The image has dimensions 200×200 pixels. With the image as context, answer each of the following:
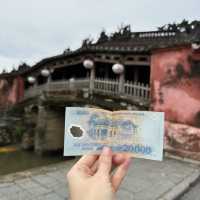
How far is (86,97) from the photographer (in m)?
9.35

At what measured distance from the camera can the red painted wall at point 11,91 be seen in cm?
1734

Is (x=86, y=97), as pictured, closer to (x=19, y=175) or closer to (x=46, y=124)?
(x=46, y=124)

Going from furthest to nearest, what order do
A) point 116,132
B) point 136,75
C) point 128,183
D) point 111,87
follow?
point 136,75
point 111,87
point 128,183
point 116,132

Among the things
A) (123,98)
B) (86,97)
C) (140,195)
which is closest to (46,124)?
(86,97)

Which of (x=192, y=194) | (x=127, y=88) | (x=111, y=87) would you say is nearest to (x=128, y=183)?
(x=192, y=194)

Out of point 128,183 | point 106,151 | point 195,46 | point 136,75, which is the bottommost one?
point 128,183

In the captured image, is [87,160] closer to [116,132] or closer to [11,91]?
[116,132]

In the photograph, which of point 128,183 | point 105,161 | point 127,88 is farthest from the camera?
point 127,88

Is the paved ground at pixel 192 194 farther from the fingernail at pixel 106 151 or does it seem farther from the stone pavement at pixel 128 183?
the fingernail at pixel 106 151

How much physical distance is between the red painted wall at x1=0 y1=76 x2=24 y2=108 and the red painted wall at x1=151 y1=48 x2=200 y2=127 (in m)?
11.9

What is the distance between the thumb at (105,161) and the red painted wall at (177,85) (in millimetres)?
5665

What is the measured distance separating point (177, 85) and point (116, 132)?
5.88m

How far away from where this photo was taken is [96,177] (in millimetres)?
1416

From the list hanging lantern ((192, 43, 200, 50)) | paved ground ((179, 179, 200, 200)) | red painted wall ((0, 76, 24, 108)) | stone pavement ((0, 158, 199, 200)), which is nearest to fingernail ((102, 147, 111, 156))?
stone pavement ((0, 158, 199, 200))
